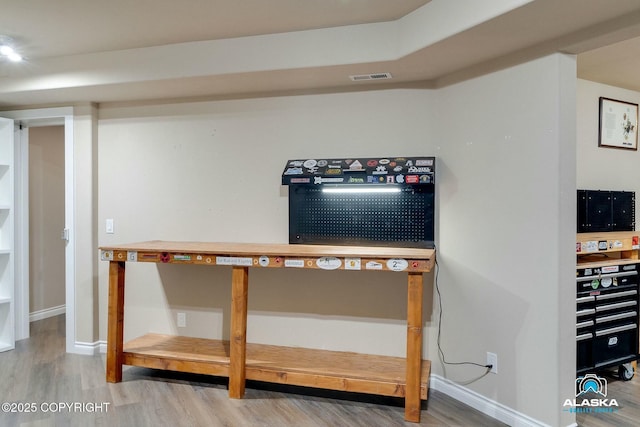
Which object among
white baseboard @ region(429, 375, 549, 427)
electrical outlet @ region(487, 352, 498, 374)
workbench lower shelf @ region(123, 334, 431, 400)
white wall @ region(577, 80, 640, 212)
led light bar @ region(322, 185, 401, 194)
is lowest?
white baseboard @ region(429, 375, 549, 427)

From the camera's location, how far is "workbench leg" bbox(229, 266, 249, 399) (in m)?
2.71

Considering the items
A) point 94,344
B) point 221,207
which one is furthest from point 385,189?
point 94,344

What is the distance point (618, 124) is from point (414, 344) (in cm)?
283

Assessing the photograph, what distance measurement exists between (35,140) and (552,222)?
510cm

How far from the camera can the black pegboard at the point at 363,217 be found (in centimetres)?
287

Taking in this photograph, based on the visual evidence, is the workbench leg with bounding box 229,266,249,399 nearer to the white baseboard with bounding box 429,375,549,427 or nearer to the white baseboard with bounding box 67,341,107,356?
the white baseboard with bounding box 429,375,549,427

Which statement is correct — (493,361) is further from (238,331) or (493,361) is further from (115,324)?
(115,324)

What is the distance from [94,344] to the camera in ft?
11.8

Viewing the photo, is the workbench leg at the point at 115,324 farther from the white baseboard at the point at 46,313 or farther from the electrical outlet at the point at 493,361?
the electrical outlet at the point at 493,361

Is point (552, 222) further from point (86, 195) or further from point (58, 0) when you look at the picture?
point (86, 195)

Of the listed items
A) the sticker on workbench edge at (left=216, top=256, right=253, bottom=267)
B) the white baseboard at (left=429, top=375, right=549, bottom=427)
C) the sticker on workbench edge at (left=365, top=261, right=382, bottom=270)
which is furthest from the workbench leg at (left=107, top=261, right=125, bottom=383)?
the white baseboard at (left=429, top=375, right=549, bottom=427)

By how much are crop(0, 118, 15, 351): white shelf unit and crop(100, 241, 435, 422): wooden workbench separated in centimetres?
143

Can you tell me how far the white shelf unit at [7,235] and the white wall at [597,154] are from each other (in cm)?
502

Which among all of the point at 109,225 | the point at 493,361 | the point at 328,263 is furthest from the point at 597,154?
the point at 109,225
